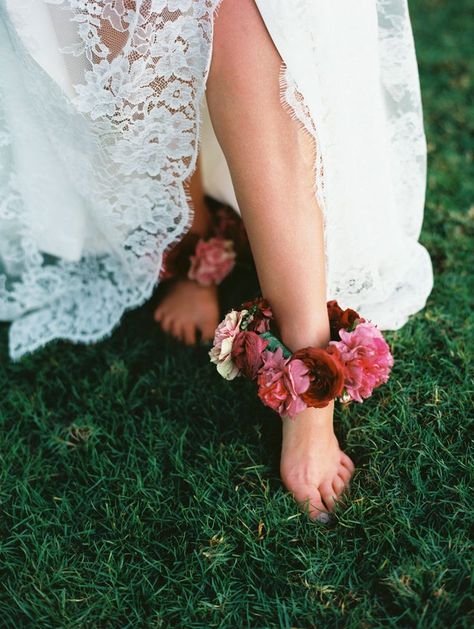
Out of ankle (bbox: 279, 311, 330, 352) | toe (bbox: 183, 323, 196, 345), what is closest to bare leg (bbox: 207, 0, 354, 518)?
ankle (bbox: 279, 311, 330, 352)

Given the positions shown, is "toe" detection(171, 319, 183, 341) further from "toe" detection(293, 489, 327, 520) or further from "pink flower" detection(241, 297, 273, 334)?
"toe" detection(293, 489, 327, 520)

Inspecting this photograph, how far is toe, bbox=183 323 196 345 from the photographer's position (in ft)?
5.37

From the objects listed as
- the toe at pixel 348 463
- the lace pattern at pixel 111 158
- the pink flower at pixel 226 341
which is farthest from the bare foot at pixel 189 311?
the toe at pixel 348 463

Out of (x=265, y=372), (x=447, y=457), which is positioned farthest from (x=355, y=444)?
(x=265, y=372)

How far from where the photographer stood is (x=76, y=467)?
4.50ft

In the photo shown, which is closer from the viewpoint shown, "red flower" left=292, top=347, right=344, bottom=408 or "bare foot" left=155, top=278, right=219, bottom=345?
"red flower" left=292, top=347, right=344, bottom=408

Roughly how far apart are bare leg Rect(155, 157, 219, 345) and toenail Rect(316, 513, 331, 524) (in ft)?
1.81

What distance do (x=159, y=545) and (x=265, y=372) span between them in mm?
375

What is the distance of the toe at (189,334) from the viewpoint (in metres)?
1.64

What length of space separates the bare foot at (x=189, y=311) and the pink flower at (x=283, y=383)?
46 centimetres

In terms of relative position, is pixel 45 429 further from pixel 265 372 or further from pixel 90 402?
pixel 265 372

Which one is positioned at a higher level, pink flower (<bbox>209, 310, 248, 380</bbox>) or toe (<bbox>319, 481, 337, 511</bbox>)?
pink flower (<bbox>209, 310, 248, 380</bbox>)

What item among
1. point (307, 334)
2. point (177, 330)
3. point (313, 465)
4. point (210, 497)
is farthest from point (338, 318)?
point (177, 330)

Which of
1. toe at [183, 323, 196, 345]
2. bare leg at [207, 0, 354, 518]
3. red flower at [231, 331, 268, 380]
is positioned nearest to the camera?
bare leg at [207, 0, 354, 518]
